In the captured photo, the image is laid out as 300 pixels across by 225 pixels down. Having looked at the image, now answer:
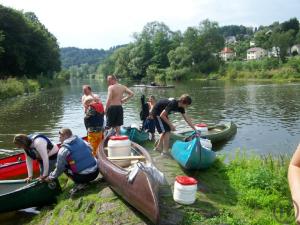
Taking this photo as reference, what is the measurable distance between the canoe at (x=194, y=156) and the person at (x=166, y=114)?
1.19 metres

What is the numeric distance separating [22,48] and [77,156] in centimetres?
5601

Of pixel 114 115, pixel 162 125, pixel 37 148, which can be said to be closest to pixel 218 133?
pixel 114 115

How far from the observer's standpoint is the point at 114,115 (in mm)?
11242

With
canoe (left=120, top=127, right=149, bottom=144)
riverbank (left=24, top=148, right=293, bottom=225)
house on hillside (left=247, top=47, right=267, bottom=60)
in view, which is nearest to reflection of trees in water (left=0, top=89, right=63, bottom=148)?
canoe (left=120, top=127, right=149, bottom=144)

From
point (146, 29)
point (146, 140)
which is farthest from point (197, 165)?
point (146, 29)

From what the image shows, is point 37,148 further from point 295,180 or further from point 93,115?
point 295,180

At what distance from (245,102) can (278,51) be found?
66.8 meters

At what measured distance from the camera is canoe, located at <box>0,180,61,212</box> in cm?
818

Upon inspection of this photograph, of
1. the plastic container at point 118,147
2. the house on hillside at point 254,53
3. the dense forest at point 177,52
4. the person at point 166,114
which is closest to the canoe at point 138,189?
the plastic container at point 118,147

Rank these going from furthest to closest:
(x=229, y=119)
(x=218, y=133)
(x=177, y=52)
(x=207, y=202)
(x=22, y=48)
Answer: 1. (x=177, y=52)
2. (x=22, y=48)
3. (x=229, y=119)
4. (x=218, y=133)
5. (x=207, y=202)

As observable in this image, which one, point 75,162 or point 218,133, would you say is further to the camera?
point 218,133

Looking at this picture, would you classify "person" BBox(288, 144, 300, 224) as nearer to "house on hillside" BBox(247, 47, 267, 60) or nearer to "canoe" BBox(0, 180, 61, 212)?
"canoe" BBox(0, 180, 61, 212)

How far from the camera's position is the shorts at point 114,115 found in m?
11.2

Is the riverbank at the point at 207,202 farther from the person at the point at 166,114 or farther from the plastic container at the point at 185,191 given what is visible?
the person at the point at 166,114
